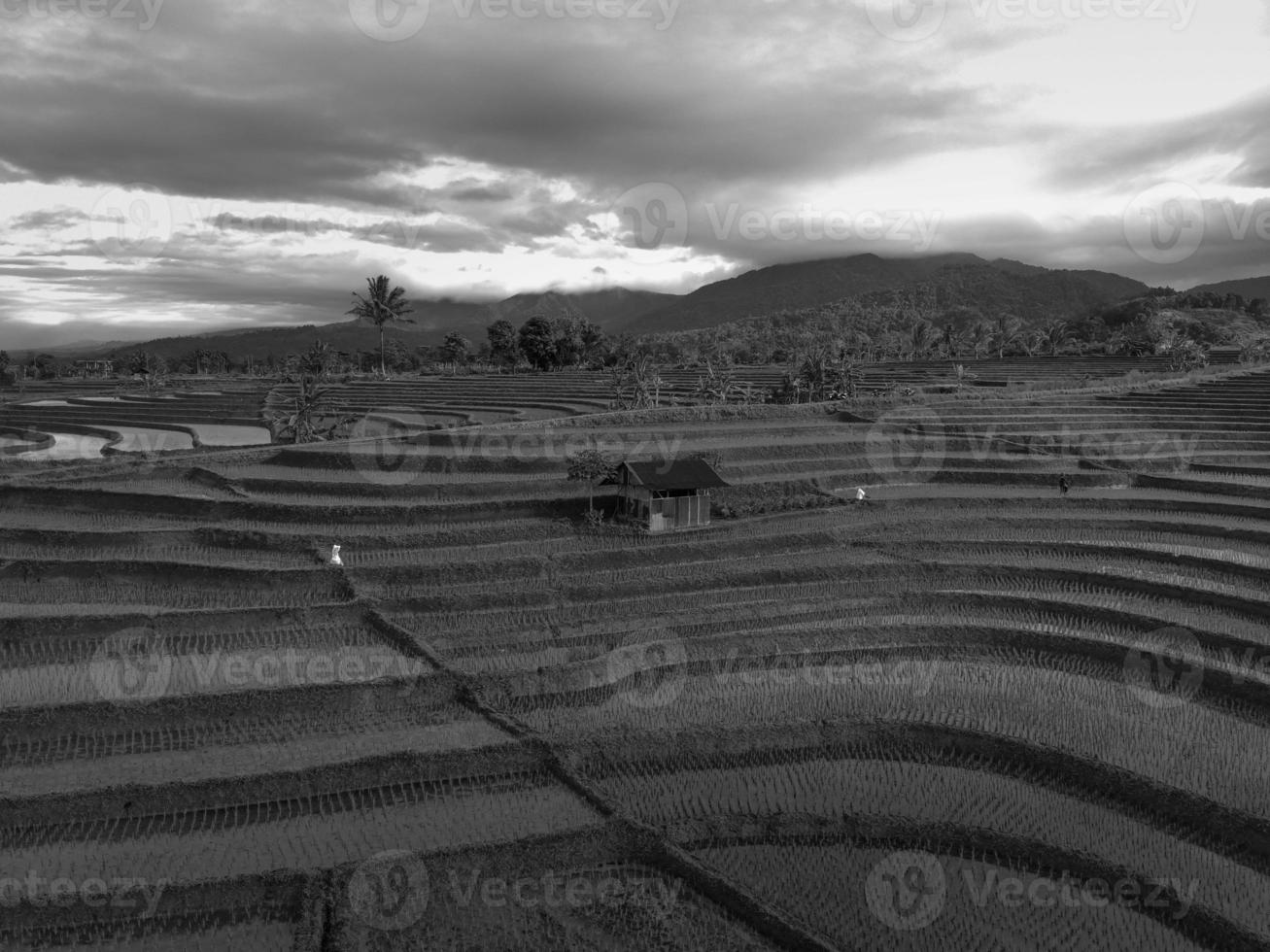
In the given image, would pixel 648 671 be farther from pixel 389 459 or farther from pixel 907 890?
pixel 389 459

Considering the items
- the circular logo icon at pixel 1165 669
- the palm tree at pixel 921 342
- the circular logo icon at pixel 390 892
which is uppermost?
the palm tree at pixel 921 342

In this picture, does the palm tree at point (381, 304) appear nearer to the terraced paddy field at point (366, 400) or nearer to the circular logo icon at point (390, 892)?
the terraced paddy field at point (366, 400)

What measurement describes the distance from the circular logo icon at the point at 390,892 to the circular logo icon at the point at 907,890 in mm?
6164

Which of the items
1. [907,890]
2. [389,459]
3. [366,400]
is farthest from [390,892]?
[366,400]

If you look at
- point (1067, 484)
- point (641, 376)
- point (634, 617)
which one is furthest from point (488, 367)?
point (634, 617)

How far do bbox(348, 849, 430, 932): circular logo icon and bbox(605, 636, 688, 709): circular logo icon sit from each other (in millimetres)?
6046

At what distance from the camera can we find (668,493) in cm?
2684

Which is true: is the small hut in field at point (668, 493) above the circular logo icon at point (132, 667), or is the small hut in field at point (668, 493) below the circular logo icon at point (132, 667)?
above

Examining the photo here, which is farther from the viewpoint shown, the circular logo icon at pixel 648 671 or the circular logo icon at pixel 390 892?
the circular logo icon at pixel 648 671

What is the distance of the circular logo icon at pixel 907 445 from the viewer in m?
35.7

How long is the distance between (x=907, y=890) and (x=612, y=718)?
629 centimetres

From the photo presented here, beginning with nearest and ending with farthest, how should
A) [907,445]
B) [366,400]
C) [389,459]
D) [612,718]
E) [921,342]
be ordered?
1. [612,718]
2. [389,459]
3. [907,445]
4. [366,400]
5. [921,342]

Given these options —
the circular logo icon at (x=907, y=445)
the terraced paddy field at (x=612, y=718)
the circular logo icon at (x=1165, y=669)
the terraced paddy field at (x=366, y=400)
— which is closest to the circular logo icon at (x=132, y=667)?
the terraced paddy field at (x=612, y=718)

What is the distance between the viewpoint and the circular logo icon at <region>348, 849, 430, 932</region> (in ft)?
36.0
